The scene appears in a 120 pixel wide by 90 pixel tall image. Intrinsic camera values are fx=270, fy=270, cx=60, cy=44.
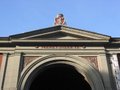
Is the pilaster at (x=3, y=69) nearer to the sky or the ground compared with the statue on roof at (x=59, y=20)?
nearer to the ground

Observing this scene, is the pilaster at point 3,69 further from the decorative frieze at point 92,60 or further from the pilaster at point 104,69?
the pilaster at point 104,69

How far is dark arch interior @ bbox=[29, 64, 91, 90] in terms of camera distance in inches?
921

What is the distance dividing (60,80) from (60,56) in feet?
16.5

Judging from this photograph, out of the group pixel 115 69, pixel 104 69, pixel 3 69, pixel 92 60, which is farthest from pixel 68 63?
pixel 3 69

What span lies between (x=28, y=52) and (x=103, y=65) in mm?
6136

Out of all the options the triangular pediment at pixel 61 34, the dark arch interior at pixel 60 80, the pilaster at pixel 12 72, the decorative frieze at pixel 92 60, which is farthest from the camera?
the dark arch interior at pixel 60 80

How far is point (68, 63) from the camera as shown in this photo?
71.6 ft

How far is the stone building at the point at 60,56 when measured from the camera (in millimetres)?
20812

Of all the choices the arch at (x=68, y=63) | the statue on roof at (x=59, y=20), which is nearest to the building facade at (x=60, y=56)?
the arch at (x=68, y=63)

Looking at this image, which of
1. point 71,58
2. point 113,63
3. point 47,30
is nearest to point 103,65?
point 113,63

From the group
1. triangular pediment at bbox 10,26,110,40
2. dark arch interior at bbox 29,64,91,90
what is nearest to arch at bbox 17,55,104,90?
dark arch interior at bbox 29,64,91,90

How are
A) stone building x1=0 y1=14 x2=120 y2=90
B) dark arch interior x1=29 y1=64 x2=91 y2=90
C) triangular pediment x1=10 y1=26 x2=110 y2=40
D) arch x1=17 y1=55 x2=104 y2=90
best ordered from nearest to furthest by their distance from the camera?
arch x1=17 y1=55 x2=104 y2=90 → stone building x1=0 y1=14 x2=120 y2=90 → triangular pediment x1=10 y1=26 x2=110 y2=40 → dark arch interior x1=29 y1=64 x2=91 y2=90

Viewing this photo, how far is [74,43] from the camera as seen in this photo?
73.5 ft

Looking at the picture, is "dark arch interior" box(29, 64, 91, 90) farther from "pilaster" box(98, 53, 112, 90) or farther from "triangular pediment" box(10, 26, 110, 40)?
"triangular pediment" box(10, 26, 110, 40)
